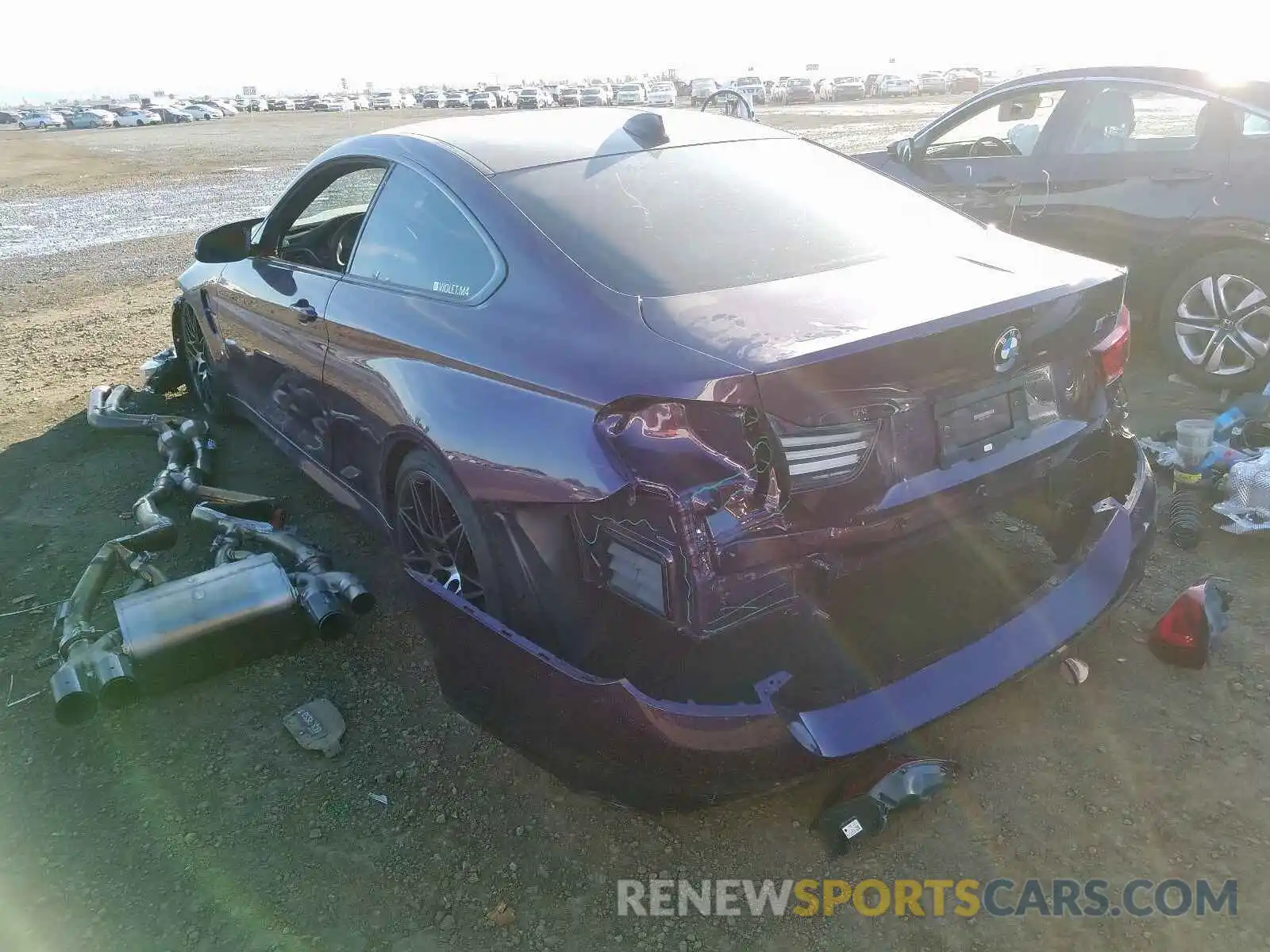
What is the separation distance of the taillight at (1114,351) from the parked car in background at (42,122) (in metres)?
73.6

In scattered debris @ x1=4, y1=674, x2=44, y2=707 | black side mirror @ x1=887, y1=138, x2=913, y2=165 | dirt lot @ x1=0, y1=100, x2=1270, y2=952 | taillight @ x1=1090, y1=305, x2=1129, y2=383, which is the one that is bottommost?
dirt lot @ x1=0, y1=100, x2=1270, y2=952

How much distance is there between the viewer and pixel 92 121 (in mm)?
62562

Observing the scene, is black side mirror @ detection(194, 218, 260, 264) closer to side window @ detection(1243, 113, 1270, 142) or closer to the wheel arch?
the wheel arch

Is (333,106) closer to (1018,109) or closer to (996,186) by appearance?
(1018,109)

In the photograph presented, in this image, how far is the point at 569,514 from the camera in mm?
2250

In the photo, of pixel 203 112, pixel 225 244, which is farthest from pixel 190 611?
pixel 203 112

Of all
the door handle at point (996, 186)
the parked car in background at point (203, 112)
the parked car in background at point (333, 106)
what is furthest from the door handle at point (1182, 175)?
the parked car in background at point (203, 112)

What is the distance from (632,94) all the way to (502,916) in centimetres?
6039

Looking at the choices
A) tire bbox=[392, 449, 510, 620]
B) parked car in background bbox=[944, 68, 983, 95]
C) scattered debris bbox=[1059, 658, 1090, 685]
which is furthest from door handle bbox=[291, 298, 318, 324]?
parked car in background bbox=[944, 68, 983, 95]

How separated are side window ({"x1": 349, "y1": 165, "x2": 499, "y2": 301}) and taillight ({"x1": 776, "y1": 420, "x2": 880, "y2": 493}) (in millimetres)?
1134

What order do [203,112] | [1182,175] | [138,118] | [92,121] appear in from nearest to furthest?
[1182,175]
[92,121]
[138,118]
[203,112]

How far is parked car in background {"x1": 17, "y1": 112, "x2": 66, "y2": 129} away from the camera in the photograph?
62062 mm

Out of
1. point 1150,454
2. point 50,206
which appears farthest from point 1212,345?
point 50,206

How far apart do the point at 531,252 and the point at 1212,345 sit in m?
4.16
